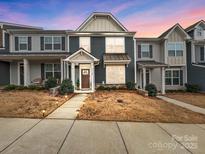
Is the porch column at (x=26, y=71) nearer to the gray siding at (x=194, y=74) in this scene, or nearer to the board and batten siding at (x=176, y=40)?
the board and batten siding at (x=176, y=40)

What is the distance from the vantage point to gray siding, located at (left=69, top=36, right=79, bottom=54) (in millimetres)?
22297

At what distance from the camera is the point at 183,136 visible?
6.63 metres

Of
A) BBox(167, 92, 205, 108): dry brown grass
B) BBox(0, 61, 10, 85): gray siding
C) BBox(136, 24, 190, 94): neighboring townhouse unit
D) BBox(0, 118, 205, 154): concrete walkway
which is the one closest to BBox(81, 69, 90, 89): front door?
BBox(136, 24, 190, 94): neighboring townhouse unit

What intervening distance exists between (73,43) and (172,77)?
43.1 ft

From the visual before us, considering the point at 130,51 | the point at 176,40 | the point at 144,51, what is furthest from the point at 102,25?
the point at 176,40

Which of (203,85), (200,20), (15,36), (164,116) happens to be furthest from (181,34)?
(15,36)

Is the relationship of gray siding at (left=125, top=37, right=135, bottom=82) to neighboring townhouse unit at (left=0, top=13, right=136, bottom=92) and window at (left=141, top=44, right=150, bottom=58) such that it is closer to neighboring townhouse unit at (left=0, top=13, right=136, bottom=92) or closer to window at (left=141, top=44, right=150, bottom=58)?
neighboring townhouse unit at (left=0, top=13, right=136, bottom=92)

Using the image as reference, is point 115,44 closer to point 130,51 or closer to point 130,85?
point 130,51

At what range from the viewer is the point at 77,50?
73.0 ft

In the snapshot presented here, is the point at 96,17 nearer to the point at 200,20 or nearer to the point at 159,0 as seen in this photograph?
the point at 159,0

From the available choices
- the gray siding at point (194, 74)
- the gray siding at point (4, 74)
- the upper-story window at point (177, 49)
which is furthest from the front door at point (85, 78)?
the gray siding at point (194, 74)

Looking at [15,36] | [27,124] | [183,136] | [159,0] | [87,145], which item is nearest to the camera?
[87,145]

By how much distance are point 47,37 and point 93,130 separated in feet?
60.6

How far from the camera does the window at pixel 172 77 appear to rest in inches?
1001
